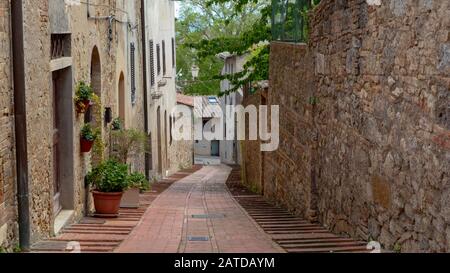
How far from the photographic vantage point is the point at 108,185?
10.7 meters

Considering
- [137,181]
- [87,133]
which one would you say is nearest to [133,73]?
[137,181]

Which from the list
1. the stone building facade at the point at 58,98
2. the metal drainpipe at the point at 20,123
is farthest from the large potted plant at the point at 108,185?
the metal drainpipe at the point at 20,123

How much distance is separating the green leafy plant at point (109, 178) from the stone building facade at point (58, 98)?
15 cm

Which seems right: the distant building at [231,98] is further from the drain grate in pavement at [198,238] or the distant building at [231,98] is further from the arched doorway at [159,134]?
Answer: the drain grate in pavement at [198,238]

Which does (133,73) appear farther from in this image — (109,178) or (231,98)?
(231,98)

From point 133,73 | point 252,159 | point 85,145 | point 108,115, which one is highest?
point 133,73

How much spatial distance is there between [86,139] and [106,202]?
962mm

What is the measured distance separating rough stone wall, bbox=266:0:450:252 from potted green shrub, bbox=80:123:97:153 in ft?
9.78

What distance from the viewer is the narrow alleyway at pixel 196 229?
796cm

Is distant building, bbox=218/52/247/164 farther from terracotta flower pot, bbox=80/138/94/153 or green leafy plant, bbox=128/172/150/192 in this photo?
terracotta flower pot, bbox=80/138/94/153

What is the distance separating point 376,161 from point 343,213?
1478 mm

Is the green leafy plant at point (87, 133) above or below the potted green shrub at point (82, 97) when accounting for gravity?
below

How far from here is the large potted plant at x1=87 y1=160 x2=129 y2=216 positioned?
10641 mm
